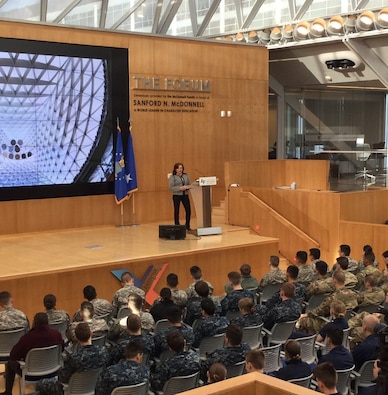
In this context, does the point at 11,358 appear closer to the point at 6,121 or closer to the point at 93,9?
the point at 6,121

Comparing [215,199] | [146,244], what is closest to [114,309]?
[146,244]

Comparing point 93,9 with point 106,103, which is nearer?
point 106,103

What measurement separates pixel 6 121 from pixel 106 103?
2.24 meters

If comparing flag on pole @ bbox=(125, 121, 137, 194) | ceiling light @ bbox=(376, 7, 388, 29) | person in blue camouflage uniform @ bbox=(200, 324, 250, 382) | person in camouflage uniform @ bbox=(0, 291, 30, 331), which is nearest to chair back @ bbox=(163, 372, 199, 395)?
person in blue camouflage uniform @ bbox=(200, 324, 250, 382)

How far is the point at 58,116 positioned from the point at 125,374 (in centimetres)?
882

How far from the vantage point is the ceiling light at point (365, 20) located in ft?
49.4

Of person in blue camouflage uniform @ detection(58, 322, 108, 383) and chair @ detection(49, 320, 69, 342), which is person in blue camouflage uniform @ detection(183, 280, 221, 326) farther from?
person in blue camouflage uniform @ detection(58, 322, 108, 383)

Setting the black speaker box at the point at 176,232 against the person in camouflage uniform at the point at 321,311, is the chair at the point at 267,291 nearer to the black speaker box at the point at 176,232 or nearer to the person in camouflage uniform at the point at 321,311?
the person in camouflage uniform at the point at 321,311

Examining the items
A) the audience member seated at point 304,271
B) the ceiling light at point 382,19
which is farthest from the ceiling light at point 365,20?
the audience member seated at point 304,271

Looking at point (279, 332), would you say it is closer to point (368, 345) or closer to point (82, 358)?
point (368, 345)

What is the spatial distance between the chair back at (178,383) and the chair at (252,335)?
133cm

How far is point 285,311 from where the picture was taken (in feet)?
23.0

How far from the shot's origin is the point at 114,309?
303 inches

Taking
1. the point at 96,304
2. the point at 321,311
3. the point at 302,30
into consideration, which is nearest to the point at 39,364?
the point at 96,304
